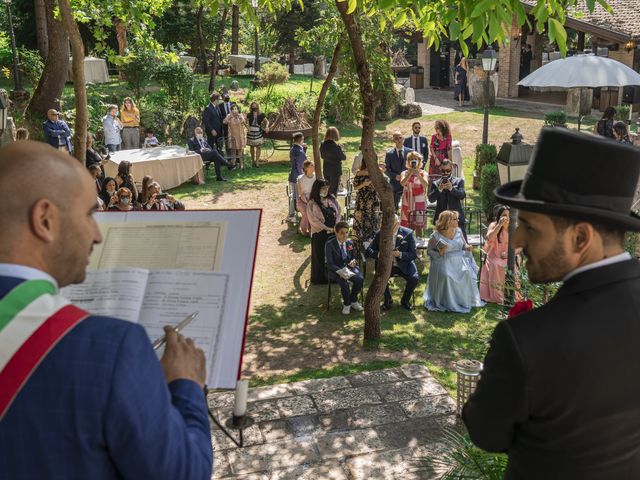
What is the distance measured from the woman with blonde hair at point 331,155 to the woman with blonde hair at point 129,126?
24.9 ft

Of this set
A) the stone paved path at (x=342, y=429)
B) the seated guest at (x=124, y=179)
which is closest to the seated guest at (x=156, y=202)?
the seated guest at (x=124, y=179)

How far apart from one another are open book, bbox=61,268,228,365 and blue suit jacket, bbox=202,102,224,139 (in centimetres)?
1622

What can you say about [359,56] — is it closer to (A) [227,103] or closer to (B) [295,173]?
(B) [295,173]

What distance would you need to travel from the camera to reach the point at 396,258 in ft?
31.8

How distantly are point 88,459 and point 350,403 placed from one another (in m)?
4.52

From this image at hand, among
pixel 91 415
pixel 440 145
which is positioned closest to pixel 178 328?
pixel 91 415

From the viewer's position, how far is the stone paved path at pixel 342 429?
519cm

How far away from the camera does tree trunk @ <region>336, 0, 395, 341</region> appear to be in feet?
24.2

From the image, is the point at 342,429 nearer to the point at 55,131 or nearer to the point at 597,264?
the point at 597,264

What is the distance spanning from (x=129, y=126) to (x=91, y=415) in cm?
1832

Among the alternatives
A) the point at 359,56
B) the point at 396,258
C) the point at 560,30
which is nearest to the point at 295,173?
the point at 396,258

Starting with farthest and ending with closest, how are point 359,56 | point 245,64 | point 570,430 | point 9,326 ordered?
point 245,64 → point 359,56 → point 570,430 → point 9,326

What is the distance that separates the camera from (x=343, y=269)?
9438mm

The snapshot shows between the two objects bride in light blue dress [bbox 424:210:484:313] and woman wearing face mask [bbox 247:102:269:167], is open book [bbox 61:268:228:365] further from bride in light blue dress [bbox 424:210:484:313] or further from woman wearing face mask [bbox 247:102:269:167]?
woman wearing face mask [bbox 247:102:269:167]
